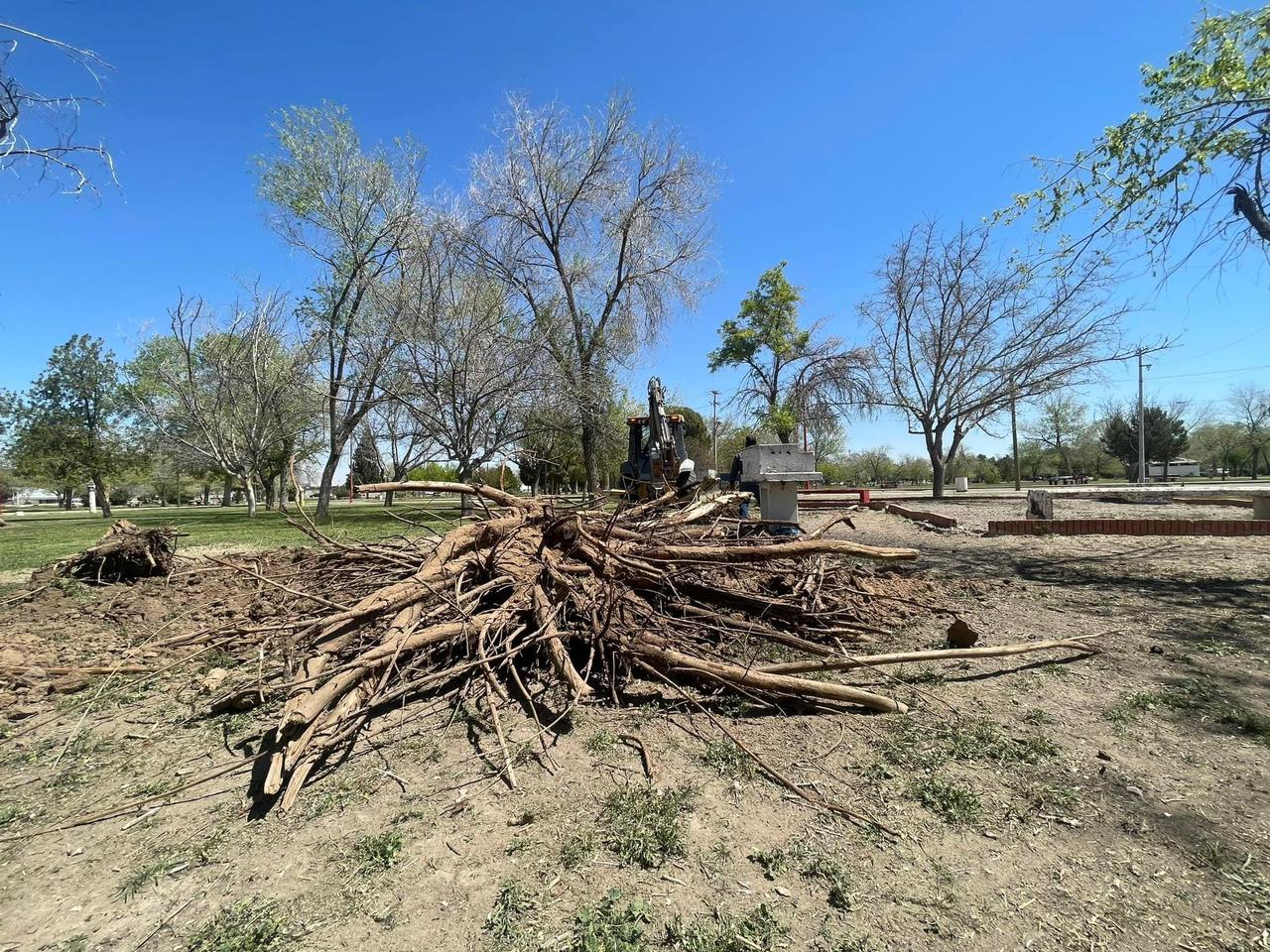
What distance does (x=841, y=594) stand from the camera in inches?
189

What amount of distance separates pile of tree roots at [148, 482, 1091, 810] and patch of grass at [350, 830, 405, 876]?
1.39 ft

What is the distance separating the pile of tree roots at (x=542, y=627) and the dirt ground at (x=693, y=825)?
0.16 m

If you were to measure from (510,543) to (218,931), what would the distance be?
2.68 m

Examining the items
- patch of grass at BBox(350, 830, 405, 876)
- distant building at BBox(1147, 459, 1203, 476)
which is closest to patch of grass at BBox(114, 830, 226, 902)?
patch of grass at BBox(350, 830, 405, 876)

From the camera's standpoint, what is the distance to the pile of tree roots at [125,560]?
255 inches

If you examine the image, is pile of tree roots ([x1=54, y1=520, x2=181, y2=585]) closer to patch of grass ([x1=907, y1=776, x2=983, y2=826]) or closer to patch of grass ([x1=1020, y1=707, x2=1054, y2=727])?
patch of grass ([x1=907, y1=776, x2=983, y2=826])

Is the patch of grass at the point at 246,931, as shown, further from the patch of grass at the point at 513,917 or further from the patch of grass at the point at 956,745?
the patch of grass at the point at 956,745

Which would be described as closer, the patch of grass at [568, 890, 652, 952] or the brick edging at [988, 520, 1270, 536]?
the patch of grass at [568, 890, 652, 952]

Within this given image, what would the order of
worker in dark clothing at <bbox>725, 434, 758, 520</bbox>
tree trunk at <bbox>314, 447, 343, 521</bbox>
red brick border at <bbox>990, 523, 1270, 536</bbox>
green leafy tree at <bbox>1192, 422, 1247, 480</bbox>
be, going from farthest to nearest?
green leafy tree at <bbox>1192, 422, 1247, 480</bbox> < tree trunk at <bbox>314, 447, 343, 521</bbox> < red brick border at <bbox>990, 523, 1270, 536</bbox> < worker in dark clothing at <bbox>725, 434, 758, 520</bbox>

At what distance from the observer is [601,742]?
2902mm

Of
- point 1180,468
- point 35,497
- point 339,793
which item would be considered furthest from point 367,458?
point 35,497

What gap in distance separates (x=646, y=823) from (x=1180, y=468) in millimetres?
77960

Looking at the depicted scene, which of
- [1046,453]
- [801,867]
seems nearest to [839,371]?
[801,867]

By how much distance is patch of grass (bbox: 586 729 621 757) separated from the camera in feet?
9.28
